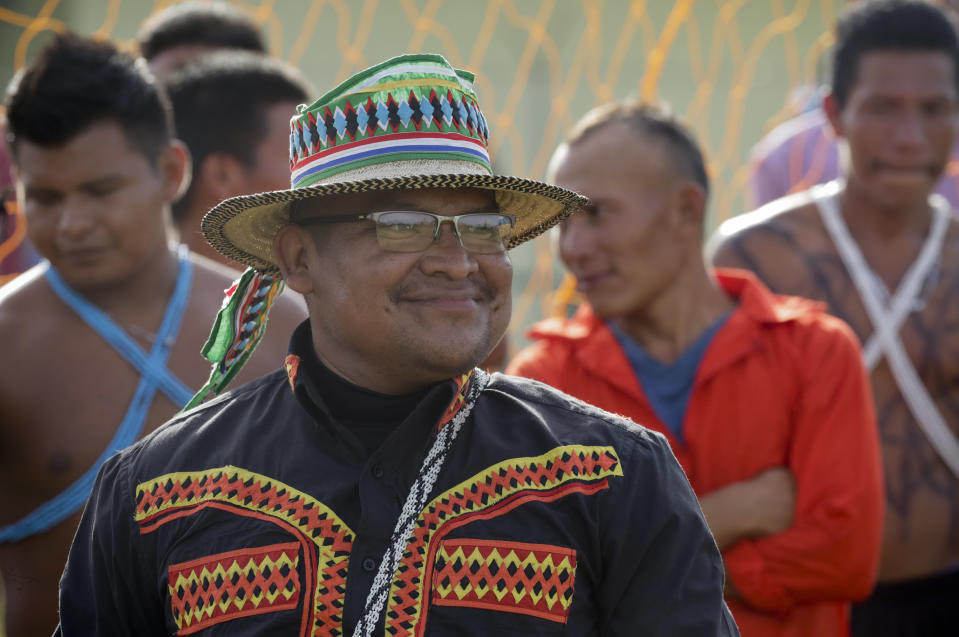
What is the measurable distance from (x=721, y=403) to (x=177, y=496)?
5.32 feet

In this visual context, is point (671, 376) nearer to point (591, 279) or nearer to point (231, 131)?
point (591, 279)

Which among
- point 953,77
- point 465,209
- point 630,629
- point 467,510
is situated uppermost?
point 953,77

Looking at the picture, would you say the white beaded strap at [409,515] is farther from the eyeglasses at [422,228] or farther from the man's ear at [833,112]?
the man's ear at [833,112]

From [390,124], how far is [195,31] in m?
3.55

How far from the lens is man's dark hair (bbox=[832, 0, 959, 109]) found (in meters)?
4.25

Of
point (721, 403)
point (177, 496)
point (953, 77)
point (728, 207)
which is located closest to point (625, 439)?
point (177, 496)

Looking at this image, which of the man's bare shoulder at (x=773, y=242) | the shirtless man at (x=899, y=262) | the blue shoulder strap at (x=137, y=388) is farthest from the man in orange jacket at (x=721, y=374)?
the blue shoulder strap at (x=137, y=388)

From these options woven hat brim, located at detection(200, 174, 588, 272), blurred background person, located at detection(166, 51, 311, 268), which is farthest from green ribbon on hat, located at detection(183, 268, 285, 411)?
blurred background person, located at detection(166, 51, 311, 268)

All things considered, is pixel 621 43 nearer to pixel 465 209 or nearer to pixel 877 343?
pixel 877 343

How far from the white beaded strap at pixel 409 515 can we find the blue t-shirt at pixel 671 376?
4.00 feet

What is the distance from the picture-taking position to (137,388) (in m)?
3.10

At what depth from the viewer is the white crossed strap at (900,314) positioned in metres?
3.98

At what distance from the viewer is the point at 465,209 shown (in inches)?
85.0

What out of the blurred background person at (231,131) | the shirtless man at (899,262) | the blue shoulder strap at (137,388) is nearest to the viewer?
the blue shoulder strap at (137,388)
